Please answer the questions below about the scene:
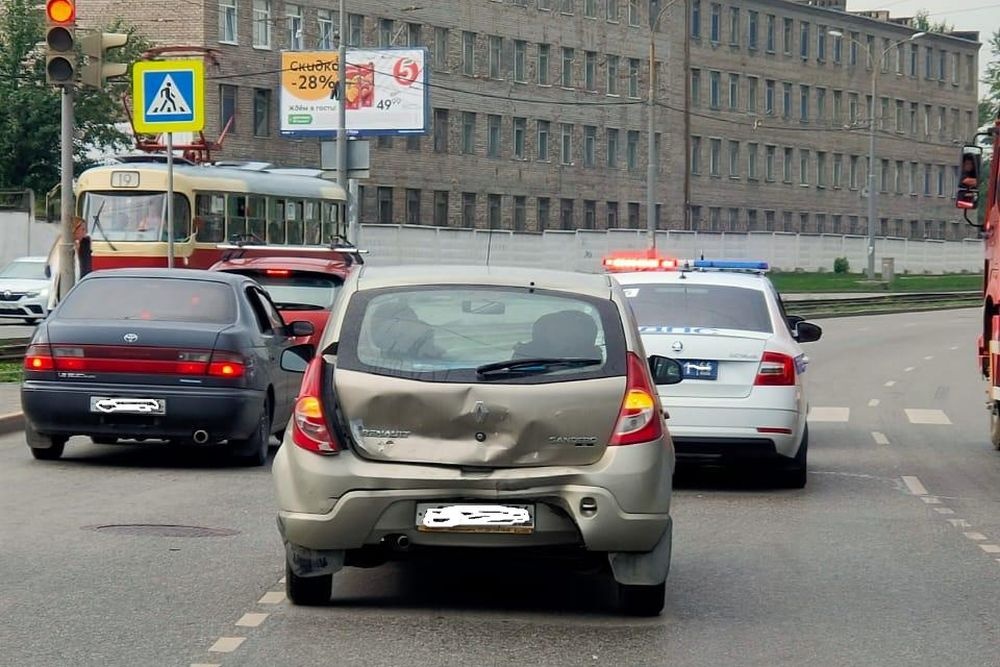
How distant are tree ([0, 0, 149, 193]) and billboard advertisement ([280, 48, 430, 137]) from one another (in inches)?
205

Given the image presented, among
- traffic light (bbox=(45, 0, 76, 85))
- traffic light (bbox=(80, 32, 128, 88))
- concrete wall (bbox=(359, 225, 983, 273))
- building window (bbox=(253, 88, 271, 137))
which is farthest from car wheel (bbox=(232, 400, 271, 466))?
building window (bbox=(253, 88, 271, 137))

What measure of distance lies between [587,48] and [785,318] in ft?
238

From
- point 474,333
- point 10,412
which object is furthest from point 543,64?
point 474,333

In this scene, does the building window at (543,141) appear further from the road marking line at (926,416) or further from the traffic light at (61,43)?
the traffic light at (61,43)

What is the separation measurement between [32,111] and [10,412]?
44754mm

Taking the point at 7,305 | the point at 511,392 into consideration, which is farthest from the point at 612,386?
the point at 7,305

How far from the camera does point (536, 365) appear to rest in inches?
345

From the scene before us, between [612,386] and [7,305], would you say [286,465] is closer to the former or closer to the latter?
[612,386]

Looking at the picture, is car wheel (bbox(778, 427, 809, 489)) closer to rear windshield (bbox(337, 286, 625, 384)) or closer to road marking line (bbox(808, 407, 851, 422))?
rear windshield (bbox(337, 286, 625, 384))

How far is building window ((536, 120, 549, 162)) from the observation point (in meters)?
85.5

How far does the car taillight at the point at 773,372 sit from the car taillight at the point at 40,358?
5076mm

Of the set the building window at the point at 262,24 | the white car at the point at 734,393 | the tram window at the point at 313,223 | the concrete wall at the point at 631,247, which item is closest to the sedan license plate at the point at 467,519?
the white car at the point at 734,393

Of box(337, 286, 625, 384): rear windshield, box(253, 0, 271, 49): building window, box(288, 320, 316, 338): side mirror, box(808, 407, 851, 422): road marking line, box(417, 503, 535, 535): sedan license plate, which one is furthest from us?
box(253, 0, 271, 49): building window

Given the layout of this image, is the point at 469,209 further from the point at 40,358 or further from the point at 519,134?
the point at 40,358
